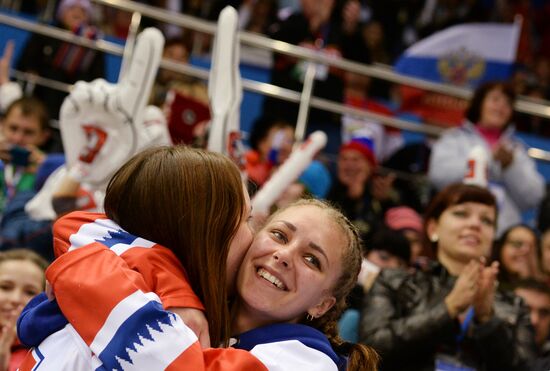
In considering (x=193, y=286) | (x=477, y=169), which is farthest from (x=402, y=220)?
(x=193, y=286)

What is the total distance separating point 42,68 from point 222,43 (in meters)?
2.61

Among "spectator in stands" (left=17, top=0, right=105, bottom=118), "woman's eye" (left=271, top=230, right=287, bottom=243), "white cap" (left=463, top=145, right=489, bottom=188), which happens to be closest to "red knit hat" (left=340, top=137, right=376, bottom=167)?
"white cap" (left=463, top=145, right=489, bottom=188)

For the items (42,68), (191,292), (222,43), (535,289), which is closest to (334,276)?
(191,292)

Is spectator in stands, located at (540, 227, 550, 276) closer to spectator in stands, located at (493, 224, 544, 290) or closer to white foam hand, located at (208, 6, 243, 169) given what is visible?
spectator in stands, located at (493, 224, 544, 290)

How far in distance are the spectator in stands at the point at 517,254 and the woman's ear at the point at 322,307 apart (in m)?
2.50

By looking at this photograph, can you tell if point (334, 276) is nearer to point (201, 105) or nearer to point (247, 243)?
point (247, 243)

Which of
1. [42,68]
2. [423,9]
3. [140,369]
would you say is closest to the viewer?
[140,369]

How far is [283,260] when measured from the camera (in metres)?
2.66

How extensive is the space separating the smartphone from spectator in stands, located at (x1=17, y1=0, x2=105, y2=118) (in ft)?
4.50

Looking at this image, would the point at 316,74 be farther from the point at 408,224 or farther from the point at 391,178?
the point at 408,224

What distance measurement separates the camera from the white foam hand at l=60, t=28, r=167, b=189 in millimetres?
4266

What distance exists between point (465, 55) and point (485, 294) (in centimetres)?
415

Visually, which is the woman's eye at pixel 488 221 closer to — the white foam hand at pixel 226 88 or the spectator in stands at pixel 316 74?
the white foam hand at pixel 226 88

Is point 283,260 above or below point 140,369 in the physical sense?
above
